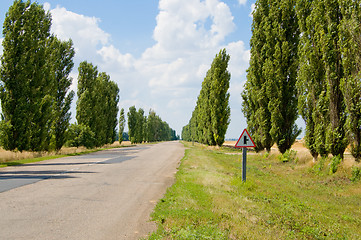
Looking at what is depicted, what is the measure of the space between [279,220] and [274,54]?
17692 millimetres

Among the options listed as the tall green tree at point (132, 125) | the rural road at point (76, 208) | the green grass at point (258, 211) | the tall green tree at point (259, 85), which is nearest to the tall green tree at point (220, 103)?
the tall green tree at point (259, 85)

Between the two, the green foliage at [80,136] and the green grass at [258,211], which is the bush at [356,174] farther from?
the green foliage at [80,136]

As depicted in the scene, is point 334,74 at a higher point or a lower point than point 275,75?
lower

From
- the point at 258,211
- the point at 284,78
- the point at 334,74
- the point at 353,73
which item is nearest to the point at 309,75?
the point at 334,74

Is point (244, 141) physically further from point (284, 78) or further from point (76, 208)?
point (284, 78)

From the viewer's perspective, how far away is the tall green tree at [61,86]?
91.1 feet

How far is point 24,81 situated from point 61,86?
8.16m

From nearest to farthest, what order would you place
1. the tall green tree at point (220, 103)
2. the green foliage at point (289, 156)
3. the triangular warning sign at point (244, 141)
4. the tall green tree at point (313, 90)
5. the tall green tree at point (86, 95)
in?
the triangular warning sign at point (244, 141)
the tall green tree at point (313, 90)
the green foliage at point (289, 156)
the tall green tree at point (86, 95)
the tall green tree at point (220, 103)

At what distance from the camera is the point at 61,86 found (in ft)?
93.9

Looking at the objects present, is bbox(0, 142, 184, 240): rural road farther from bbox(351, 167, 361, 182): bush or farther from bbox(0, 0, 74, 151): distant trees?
bbox(0, 0, 74, 151): distant trees

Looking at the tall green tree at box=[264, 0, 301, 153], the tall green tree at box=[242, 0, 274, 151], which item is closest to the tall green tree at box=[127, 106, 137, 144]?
the tall green tree at box=[242, 0, 274, 151]

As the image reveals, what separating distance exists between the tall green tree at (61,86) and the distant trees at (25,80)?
2826 millimetres

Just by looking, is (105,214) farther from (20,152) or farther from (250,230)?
(20,152)

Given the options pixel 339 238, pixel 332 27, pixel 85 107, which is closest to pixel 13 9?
pixel 85 107
